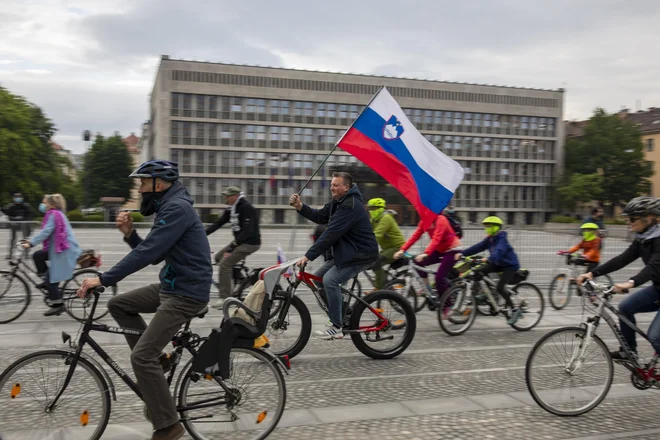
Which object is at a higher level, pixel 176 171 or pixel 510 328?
pixel 176 171

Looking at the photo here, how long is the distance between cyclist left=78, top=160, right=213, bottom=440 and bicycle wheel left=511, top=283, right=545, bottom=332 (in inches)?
228

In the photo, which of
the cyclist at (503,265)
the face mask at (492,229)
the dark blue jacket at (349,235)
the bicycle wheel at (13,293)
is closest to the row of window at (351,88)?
the bicycle wheel at (13,293)

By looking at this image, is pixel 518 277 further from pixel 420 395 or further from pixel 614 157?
pixel 614 157

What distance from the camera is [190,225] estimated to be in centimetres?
389

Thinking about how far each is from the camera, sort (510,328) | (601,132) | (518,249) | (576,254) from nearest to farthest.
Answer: (510,328), (576,254), (518,249), (601,132)

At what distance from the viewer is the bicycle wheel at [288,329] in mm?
6590

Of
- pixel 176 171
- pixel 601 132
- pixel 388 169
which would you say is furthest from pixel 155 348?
pixel 601 132

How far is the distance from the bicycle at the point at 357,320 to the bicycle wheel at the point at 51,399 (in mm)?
2866

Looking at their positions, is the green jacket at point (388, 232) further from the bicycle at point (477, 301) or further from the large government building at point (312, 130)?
the large government building at point (312, 130)

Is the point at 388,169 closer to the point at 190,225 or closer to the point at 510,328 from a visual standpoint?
the point at 510,328

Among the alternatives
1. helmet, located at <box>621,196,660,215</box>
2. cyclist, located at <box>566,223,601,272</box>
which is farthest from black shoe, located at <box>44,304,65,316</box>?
cyclist, located at <box>566,223,601,272</box>

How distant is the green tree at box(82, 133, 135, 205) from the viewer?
238 ft

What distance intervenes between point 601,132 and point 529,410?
252ft

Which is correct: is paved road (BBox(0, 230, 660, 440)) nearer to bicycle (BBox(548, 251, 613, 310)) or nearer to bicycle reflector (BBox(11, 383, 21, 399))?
bicycle reflector (BBox(11, 383, 21, 399))
